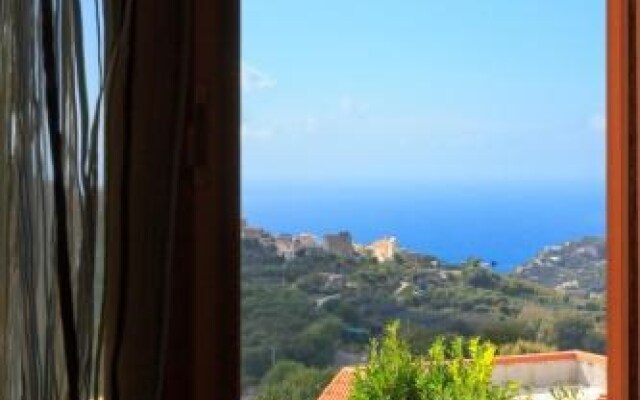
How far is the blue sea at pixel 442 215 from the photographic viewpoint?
4.89ft

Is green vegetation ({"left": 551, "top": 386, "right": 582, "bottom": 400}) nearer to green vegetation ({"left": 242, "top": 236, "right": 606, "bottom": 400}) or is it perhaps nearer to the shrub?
green vegetation ({"left": 242, "top": 236, "right": 606, "bottom": 400})

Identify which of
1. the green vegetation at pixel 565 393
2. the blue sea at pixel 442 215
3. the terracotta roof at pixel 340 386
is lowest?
the green vegetation at pixel 565 393

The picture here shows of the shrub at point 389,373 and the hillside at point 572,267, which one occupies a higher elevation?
the hillside at point 572,267

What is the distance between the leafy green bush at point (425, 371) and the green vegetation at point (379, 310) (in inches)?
0.7

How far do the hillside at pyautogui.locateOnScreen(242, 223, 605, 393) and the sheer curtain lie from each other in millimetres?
331

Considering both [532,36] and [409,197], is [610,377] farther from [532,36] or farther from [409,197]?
[532,36]

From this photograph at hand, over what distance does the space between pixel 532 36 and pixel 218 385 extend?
2.74ft

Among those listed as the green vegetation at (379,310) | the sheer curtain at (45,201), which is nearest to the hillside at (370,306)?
the green vegetation at (379,310)

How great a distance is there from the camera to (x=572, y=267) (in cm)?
156

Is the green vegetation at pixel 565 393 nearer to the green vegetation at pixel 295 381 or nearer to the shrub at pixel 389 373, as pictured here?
the shrub at pixel 389 373

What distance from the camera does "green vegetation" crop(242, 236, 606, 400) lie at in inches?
58.1

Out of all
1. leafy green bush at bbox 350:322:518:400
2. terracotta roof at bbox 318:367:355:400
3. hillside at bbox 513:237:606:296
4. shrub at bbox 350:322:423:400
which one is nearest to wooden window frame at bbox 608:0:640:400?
hillside at bbox 513:237:606:296

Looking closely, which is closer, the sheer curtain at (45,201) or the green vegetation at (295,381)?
the sheer curtain at (45,201)

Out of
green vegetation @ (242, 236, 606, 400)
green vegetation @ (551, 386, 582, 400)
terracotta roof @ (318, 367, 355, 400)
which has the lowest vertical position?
green vegetation @ (551, 386, 582, 400)
